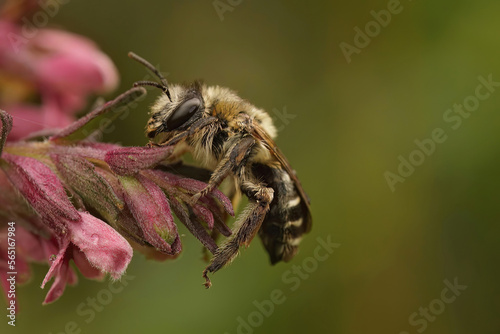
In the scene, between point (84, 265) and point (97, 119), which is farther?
point (97, 119)

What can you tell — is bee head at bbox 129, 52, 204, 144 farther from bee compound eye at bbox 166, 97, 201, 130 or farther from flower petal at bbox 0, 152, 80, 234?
flower petal at bbox 0, 152, 80, 234

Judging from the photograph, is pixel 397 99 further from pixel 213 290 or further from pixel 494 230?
pixel 213 290

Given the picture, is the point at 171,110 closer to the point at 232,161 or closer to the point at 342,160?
the point at 232,161

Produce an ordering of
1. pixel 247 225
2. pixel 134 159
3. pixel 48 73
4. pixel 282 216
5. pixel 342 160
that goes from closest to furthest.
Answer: pixel 134 159
pixel 247 225
pixel 282 216
pixel 48 73
pixel 342 160

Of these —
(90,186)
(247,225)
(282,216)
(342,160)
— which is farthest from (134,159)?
(342,160)

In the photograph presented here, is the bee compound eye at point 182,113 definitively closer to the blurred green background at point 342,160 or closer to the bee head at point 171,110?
the bee head at point 171,110

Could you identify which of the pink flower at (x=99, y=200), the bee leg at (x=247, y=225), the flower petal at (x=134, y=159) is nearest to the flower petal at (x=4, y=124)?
the pink flower at (x=99, y=200)
